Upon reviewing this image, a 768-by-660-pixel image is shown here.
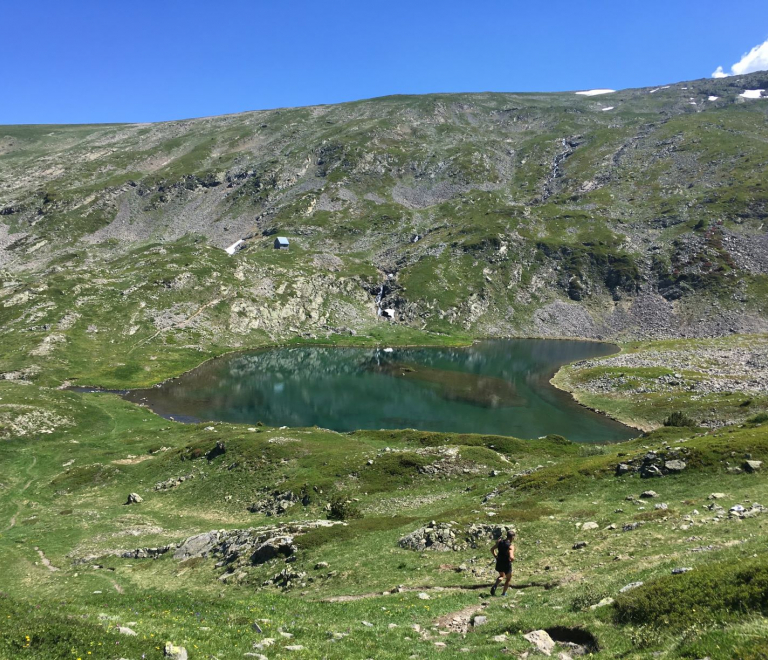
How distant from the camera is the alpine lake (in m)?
93.4

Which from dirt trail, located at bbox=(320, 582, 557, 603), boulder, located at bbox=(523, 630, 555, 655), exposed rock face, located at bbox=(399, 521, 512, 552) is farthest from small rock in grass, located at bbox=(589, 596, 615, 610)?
exposed rock face, located at bbox=(399, 521, 512, 552)

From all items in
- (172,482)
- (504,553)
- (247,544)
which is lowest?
(172,482)

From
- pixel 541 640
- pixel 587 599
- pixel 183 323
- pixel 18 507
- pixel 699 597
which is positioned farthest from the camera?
pixel 183 323

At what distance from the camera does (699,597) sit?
41.6 feet

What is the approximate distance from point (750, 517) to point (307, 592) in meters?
24.8

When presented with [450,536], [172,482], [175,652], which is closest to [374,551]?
[450,536]

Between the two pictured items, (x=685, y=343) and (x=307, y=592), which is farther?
(x=685, y=343)

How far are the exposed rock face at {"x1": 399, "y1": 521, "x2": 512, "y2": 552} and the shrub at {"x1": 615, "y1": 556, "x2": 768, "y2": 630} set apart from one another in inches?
579

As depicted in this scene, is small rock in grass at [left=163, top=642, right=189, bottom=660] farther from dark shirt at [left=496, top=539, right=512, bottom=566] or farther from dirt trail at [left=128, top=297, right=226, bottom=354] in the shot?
dirt trail at [left=128, top=297, right=226, bottom=354]

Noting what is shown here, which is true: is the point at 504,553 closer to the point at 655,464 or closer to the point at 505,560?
the point at 505,560

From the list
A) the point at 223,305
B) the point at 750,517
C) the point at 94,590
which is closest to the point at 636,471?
the point at 750,517

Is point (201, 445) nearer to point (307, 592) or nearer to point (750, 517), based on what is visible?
point (307, 592)

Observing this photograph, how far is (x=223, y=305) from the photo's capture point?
7215 inches

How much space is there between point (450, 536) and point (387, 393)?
287 feet
